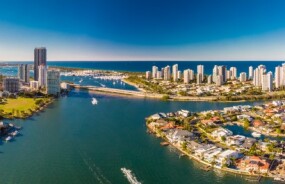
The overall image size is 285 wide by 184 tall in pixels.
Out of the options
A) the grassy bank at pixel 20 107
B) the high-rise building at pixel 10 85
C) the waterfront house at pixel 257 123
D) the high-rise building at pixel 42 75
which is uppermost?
the high-rise building at pixel 42 75

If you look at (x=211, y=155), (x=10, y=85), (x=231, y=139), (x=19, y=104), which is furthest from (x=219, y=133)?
(x=10, y=85)

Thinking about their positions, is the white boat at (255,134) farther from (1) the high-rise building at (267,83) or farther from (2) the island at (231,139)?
(1) the high-rise building at (267,83)

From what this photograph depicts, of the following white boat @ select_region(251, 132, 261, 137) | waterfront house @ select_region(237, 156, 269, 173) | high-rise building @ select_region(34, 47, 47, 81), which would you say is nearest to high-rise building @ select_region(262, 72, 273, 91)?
white boat @ select_region(251, 132, 261, 137)

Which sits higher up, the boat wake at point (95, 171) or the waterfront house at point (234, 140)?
the waterfront house at point (234, 140)

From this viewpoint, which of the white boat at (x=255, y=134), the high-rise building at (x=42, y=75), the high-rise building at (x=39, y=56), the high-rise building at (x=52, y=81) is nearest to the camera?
the white boat at (x=255, y=134)

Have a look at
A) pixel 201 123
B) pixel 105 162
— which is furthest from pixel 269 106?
pixel 105 162

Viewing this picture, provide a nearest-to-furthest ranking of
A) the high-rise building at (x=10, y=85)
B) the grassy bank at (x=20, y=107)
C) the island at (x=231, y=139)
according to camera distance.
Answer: the island at (x=231, y=139) < the grassy bank at (x=20, y=107) < the high-rise building at (x=10, y=85)

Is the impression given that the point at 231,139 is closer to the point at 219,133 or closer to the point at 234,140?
the point at 234,140

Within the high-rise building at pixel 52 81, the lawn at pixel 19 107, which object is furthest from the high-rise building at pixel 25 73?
the lawn at pixel 19 107
